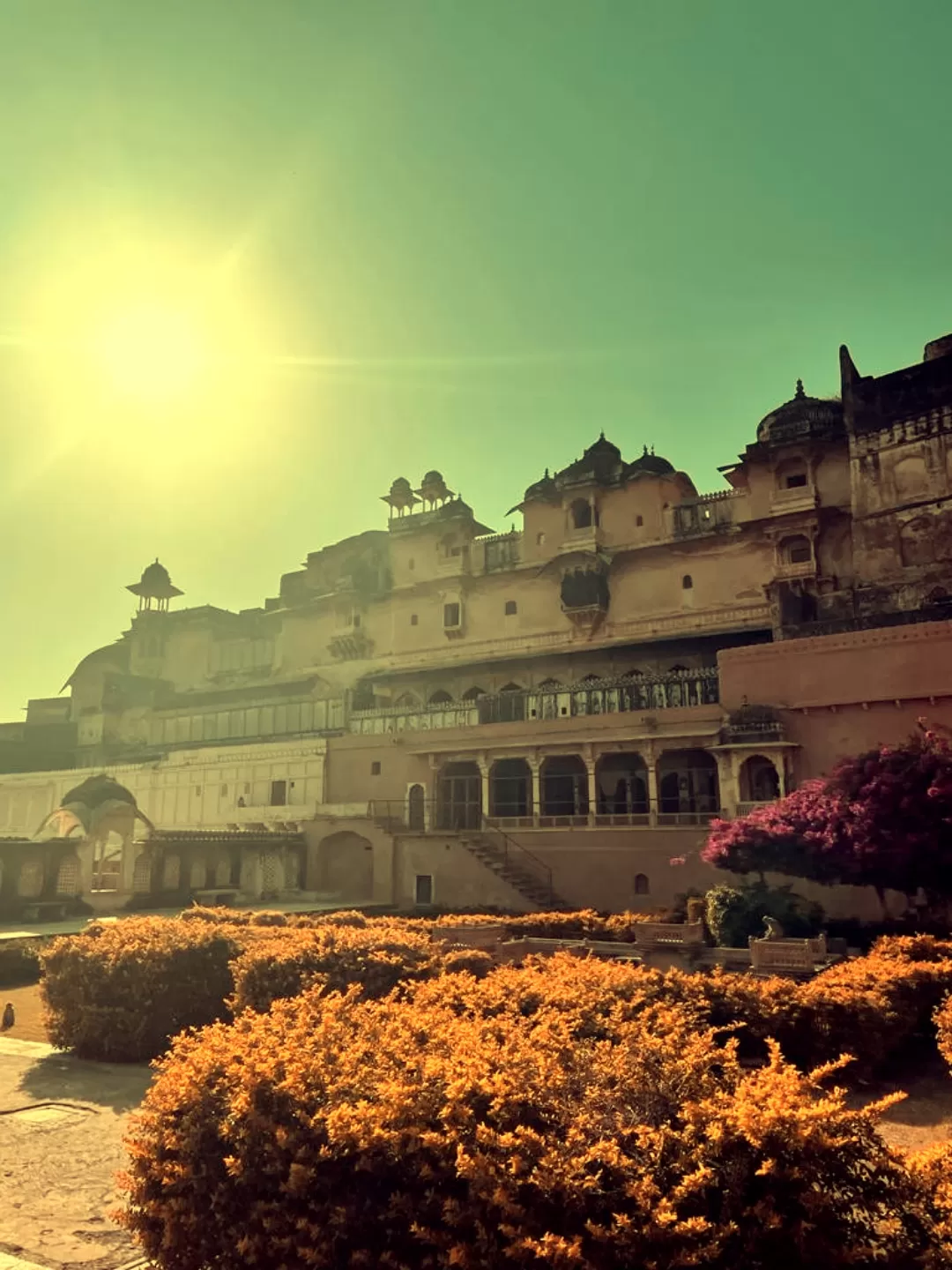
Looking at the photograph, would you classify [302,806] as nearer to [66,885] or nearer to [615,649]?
[66,885]

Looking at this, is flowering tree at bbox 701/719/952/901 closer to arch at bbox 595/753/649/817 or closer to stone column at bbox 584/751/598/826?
stone column at bbox 584/751/598/826

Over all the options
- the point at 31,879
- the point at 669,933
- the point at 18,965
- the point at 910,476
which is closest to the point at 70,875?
the point at 31,879

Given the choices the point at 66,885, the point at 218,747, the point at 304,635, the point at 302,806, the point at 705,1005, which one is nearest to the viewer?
the point at 705,1005

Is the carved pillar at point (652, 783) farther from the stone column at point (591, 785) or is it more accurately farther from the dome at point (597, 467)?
the dome at point (597, 467)

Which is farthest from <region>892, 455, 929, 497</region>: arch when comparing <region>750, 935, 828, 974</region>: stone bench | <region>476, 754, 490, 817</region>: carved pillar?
<region>750, 935, 828, 974</region>: stone bench

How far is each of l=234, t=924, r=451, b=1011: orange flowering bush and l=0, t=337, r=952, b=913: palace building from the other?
57.9 feet

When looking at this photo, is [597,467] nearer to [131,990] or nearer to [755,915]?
[755,915]

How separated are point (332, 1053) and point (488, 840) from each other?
29.3 m

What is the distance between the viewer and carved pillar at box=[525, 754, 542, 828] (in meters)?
35.8

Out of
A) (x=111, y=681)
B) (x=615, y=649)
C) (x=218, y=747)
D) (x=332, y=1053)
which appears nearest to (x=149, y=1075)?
(x=332, y=1053)

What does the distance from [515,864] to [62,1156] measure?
26.7 m

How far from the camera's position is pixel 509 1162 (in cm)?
482

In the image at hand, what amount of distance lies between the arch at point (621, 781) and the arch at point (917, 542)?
528 inches

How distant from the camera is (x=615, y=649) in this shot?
43219 mm
